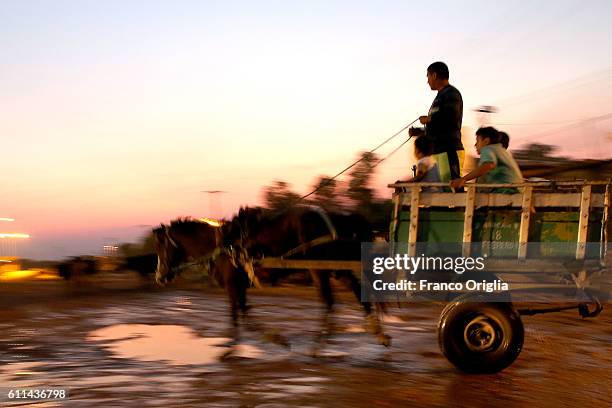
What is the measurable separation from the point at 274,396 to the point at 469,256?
2117 millimetres

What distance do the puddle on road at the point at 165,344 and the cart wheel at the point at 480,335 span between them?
2.25 meters

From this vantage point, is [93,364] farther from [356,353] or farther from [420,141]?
[420,141]

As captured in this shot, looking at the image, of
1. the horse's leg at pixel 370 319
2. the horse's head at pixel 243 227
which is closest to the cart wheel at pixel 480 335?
the horse's leg at pixel 370 319

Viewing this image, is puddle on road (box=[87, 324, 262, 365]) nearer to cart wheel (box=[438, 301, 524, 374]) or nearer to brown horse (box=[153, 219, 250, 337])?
brown horse (box=[153, 219, 250, 337])

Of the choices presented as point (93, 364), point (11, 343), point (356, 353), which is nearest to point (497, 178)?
point (356, 353)

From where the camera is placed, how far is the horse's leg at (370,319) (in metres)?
7.82

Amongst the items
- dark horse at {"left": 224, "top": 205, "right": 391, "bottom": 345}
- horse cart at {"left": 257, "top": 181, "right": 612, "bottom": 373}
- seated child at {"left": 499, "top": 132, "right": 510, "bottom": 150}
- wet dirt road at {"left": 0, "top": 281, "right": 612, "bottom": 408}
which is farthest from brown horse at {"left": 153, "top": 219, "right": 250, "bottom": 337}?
seated child at {"left": 499, "top": 132, "right": 510, "bottom": 150}

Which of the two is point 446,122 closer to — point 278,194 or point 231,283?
point 231,283

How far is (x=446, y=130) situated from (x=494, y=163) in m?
0.63

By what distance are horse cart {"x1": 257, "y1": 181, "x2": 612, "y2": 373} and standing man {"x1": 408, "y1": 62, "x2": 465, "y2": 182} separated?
0.25 meters

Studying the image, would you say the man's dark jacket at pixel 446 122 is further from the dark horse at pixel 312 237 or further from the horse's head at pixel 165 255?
the horse's head at pixel 165 255

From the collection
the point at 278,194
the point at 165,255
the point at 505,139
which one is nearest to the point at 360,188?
the point at 278,194

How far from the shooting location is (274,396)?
5.72 m

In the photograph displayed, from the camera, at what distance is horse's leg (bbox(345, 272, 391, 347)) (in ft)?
25.6
